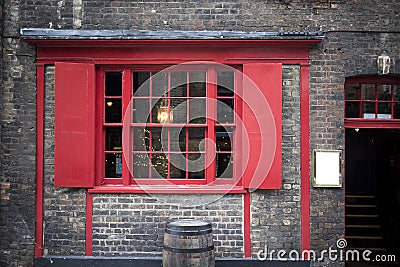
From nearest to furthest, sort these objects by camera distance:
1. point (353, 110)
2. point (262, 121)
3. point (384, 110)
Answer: point (262, 121) < point (384, 110) < point (353, 110)

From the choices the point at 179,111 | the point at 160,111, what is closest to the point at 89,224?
the point at 160,111

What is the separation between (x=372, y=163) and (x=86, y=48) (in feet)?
29.6

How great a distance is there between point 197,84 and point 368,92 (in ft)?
8.93

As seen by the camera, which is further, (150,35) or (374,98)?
(374,98)

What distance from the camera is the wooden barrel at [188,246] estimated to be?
17.9 ft

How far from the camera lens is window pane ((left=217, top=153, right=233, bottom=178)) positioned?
6719mm

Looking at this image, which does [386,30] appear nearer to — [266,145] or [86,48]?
[266,145]

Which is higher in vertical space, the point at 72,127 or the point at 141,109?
the point at 141,109

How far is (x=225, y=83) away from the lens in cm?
667

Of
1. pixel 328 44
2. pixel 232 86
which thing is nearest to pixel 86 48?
pixel 232 86

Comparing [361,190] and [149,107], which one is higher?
[149,107]

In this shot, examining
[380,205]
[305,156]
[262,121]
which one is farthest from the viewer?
[380,205]

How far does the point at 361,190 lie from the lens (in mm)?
12305

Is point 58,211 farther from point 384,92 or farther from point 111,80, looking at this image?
point 384,92
